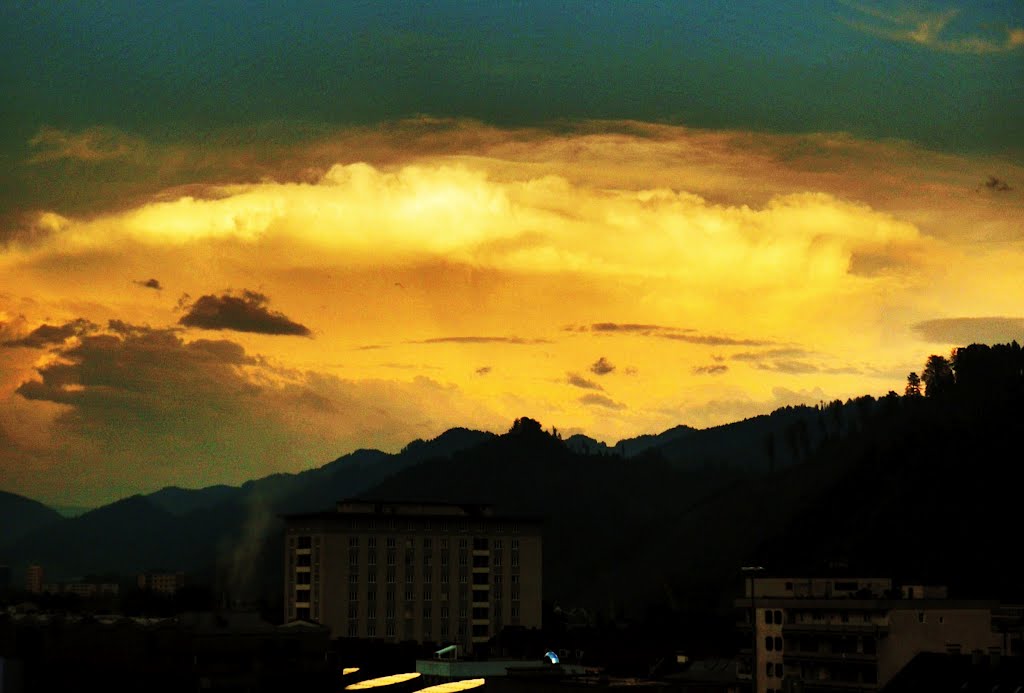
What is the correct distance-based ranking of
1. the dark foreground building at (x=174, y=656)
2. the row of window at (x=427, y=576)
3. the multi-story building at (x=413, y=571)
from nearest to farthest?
the dark foreground building at (x=174, y=656), the multi-story building at (x=413, y=571), the row of window at (x=427, y=576)

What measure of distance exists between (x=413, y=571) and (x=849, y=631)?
339 feet

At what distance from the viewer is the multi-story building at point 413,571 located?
182 meters

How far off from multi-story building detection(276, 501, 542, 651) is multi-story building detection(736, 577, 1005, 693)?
8929 cm

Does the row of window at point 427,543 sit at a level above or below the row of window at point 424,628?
above

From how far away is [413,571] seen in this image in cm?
18912

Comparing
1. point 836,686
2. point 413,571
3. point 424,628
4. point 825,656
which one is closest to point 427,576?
point 413,571

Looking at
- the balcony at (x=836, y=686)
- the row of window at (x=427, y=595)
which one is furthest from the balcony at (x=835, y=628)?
the row of window at (x=427, y=595)

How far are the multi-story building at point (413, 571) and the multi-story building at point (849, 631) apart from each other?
89.3 meters

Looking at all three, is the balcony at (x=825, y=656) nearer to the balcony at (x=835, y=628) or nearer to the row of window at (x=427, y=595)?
the balcony at (x=835, y=628)

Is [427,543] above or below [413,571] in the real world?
above

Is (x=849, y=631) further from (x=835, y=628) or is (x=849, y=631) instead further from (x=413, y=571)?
(x=413, y=571)

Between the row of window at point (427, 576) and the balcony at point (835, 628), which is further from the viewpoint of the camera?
the row of window at point (427, 576)

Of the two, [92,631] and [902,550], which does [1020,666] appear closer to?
[92,631]

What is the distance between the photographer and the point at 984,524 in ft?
580
